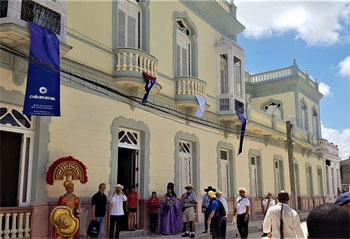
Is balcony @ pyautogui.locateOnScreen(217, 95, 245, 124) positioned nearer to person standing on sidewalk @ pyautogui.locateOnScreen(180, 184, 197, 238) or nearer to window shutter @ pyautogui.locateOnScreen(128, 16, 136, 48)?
person standing on sidewalk @ pyautogui.locateOnScreen(180, 184, 197, 238)

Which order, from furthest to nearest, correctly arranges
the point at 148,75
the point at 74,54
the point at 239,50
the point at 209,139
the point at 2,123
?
the point at 239,50
the point at 209,139
the point at 148,75
the point at 74,54
the point at 2,123

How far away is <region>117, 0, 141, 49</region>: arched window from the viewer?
1202cm

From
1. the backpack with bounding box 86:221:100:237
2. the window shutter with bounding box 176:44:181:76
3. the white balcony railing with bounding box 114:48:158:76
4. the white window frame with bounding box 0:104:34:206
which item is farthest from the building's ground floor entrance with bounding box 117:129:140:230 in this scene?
the window shutter with bounding box 176:44:181:76

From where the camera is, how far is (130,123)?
11.6 m

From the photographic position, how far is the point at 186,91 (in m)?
14.0

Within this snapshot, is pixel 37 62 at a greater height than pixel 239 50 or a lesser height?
lesser

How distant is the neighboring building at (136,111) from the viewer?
8438mm

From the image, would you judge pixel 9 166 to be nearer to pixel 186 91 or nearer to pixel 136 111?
pixel 136 111

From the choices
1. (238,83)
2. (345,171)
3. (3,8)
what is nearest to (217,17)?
(238,83)

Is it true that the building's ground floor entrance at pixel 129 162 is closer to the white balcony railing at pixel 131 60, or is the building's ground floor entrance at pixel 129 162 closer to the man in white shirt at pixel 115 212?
the man in white shirt at pixel 115 212

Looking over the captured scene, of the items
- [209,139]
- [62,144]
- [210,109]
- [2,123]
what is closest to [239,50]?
[210,109]

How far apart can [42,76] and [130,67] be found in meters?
3.47

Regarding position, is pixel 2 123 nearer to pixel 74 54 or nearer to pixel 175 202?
pixel 74 54

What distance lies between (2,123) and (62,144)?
1562 mm
